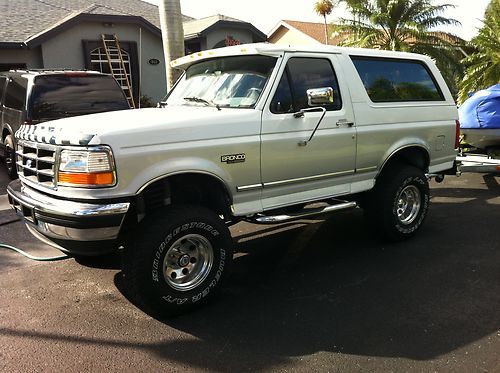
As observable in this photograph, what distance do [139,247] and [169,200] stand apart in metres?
0.56

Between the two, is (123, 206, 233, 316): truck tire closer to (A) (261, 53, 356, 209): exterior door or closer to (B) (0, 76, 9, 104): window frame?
(A) (261, 53, 356, 209): exterior door

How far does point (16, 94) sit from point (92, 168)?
588cm

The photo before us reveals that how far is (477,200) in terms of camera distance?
7.21 m

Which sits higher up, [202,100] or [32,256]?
[202,100]

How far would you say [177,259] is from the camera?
3.81 meters

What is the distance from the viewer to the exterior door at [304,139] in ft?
13.7

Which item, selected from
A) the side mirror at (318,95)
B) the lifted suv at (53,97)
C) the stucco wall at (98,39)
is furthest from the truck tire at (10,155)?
the stucco wall at (98,39)

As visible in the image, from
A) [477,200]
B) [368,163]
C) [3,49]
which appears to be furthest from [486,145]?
[3,49]

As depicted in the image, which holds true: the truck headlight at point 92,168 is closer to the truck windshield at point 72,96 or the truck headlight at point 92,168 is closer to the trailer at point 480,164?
the truck windshield at point 72,96

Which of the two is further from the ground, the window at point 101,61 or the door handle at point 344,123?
the window at point 101,61

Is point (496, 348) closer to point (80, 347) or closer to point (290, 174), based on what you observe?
point (290, 174)

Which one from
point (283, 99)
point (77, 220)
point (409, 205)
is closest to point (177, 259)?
point (77, 220)

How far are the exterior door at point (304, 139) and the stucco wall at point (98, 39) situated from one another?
10840 millimetres

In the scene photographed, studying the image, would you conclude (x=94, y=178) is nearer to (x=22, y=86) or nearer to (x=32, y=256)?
(x=32, y=256)
